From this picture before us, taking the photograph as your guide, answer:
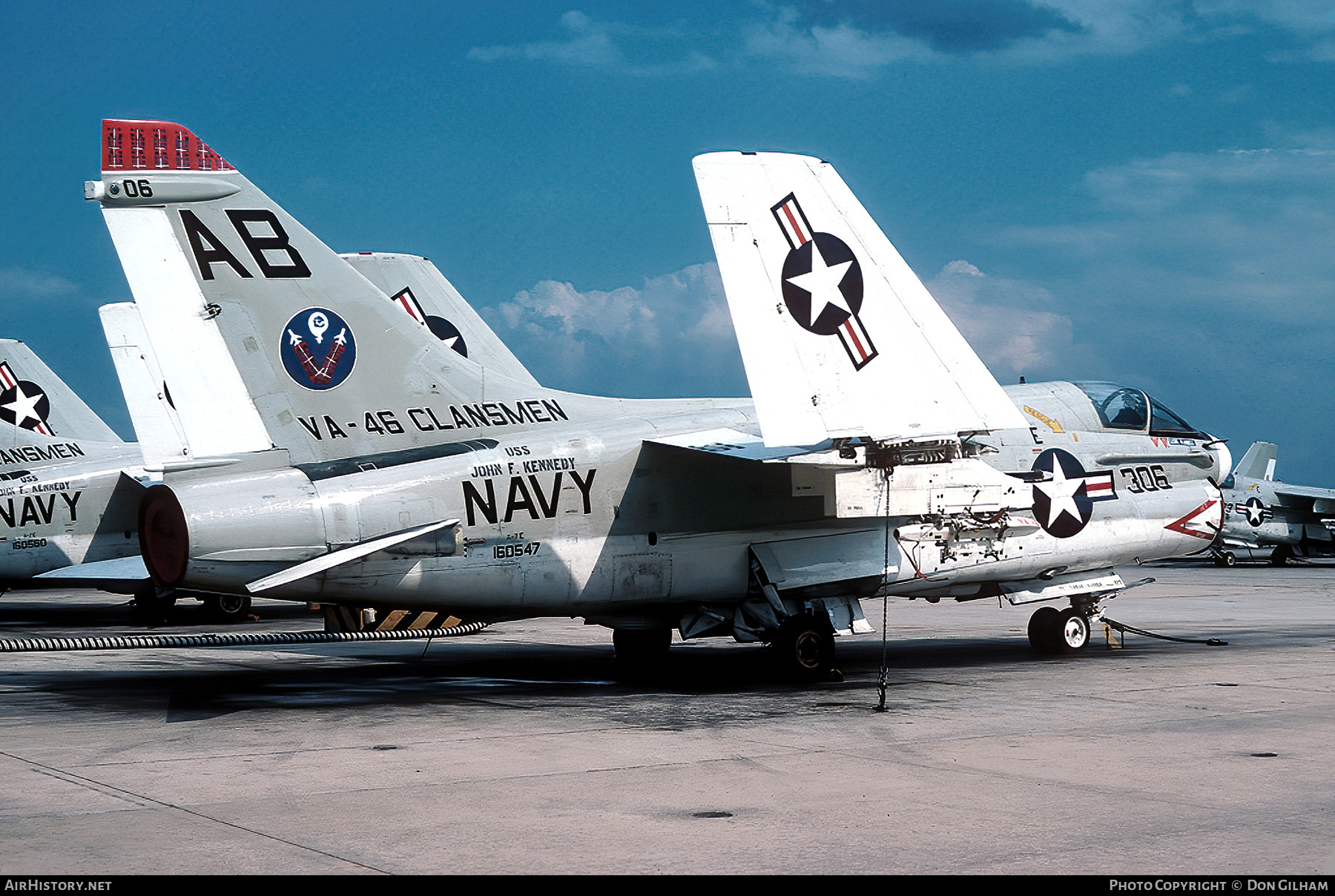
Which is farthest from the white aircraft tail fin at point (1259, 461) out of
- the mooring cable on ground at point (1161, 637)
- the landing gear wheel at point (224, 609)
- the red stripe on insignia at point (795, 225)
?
the red stripe on insignia at point (795, 225)

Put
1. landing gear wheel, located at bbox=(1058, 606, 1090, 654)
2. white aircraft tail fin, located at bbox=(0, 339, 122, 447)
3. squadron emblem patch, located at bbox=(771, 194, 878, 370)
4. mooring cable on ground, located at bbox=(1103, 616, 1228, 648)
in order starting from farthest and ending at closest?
white aircraft tail fin, located at bbox=(0, 339, 122, 447), mooring cable on ground, located at bbox=(1103, 616, 1228, 648), landing gear wheel, located at bbox=(1058, 606, 1090, 654), squadron emblem patch, located at bbox=(771, 194, 878, 370)

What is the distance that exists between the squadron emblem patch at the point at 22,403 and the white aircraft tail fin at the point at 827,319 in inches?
799

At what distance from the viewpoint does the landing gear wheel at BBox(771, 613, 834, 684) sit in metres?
12.8

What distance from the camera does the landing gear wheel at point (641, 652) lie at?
1406cm

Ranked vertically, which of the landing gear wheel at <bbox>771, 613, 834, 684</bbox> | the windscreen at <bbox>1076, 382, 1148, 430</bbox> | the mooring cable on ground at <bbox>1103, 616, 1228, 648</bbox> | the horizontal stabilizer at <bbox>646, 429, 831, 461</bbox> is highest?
the windscreen at <bbox>1076, 382, 1148, 430</bbox>

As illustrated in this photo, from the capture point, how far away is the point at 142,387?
19.6 m

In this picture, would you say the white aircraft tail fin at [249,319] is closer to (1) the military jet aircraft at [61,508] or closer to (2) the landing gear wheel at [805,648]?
(2) the landing gear wheel at [805,648]

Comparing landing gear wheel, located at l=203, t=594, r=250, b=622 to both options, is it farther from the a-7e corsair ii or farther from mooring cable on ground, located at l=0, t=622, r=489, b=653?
the a-7e corsair ii

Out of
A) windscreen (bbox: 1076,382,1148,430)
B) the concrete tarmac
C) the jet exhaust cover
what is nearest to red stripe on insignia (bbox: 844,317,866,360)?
the concrete tarmac

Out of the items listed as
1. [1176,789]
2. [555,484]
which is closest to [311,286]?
[555,484]

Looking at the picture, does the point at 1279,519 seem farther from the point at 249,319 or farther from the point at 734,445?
the point at 249,319

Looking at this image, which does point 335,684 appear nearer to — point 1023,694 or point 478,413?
point 478,413

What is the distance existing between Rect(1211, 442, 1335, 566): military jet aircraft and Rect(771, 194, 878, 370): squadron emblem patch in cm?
3313

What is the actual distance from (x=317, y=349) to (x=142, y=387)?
29.9 ft
